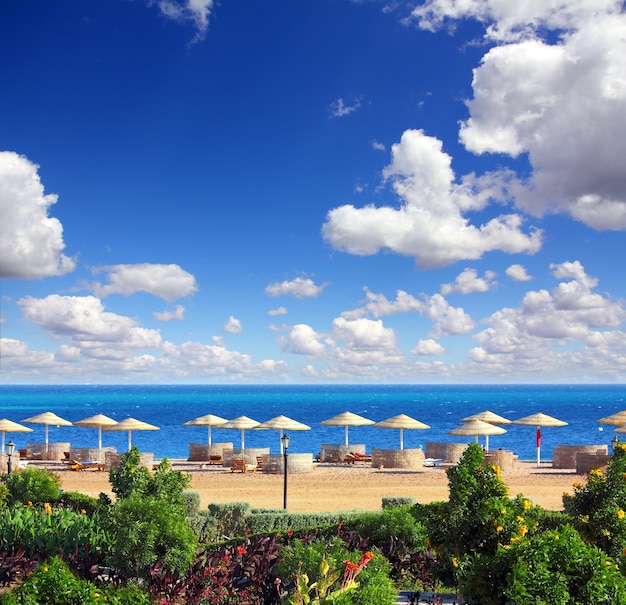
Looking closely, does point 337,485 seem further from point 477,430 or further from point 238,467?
point 477,430

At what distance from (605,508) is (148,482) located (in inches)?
240

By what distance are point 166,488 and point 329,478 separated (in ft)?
48.8

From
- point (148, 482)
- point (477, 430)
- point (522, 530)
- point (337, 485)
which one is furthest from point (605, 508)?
point (477, 430)

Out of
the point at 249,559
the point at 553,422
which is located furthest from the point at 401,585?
the point at 553,422

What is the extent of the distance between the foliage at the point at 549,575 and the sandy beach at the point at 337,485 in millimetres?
11017

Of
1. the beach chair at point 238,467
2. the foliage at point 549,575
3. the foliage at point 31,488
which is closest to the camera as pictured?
the foliage at point 549,575

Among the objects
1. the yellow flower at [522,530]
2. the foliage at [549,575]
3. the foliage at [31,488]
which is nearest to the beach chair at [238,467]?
the foliage at [31,488]

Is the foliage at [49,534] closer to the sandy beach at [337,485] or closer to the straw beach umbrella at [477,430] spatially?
the sandy beach at [337,485]

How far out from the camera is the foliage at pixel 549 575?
592 centimetres

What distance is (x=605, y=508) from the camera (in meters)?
8.43

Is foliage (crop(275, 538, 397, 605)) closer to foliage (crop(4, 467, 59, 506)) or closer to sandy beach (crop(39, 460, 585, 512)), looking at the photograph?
foliage (crop(4, 467, 59, 506))

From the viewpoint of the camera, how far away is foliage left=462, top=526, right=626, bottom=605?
19.4ft

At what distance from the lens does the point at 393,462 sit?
26.4m

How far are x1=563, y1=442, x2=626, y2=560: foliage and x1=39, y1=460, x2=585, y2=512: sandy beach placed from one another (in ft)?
28.6
